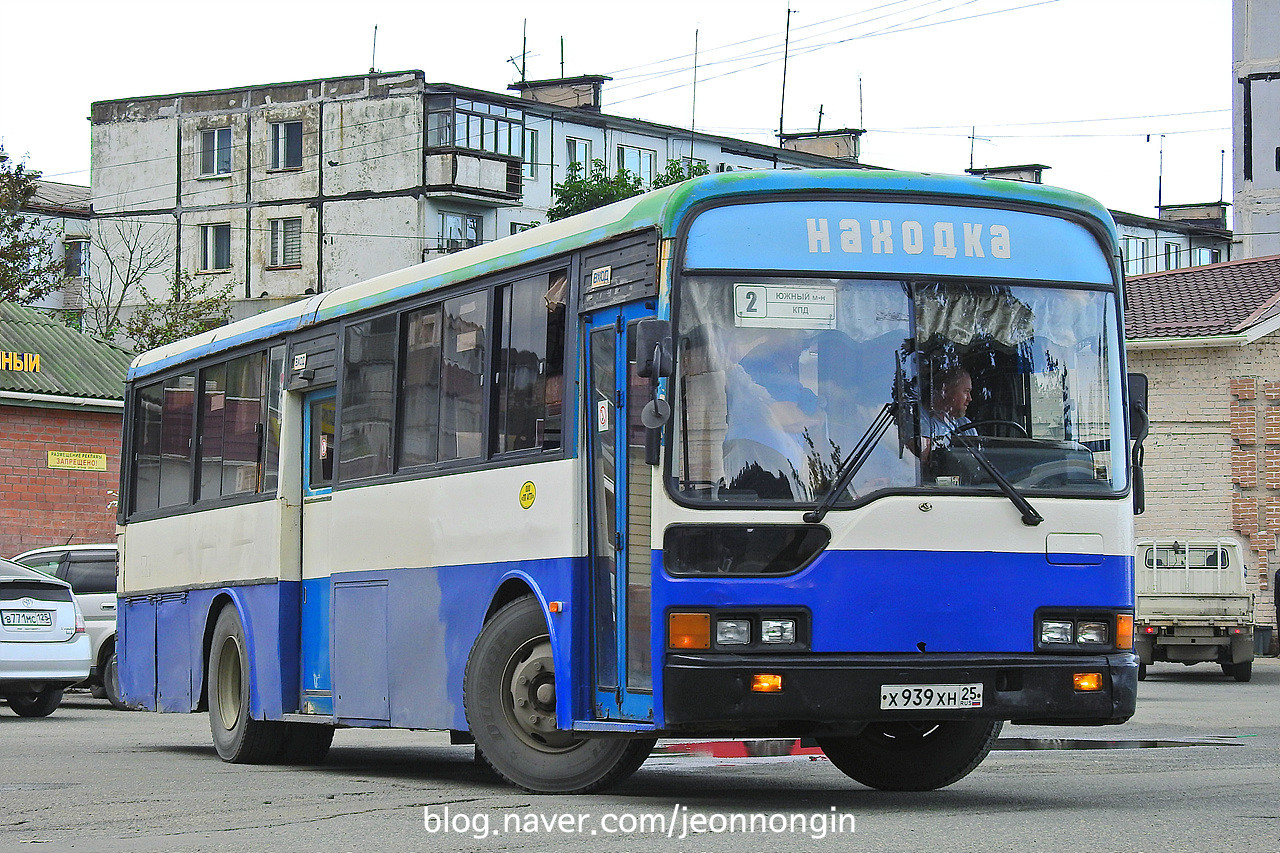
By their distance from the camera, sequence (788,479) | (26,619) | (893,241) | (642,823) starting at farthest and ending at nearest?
(26,619) → (893,241) → (788,479) → (642,823)

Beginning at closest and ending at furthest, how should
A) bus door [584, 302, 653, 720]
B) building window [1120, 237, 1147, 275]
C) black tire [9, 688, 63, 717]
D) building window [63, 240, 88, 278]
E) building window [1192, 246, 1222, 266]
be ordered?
1. bus door [584, 302, 653, 720]
2. black tire [9, 688, 63, 717]
3. building window [63, 240, 88, 278]
4. building window [1120, 237, 1147, 275]
5. building window [1192, 246, 1222, 266]

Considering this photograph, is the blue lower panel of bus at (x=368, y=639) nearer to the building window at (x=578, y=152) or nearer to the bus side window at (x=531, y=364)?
the bus side window at (x=531, y=364)

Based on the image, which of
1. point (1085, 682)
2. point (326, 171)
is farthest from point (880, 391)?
point (326, 171)

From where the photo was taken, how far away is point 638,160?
68.8 metres

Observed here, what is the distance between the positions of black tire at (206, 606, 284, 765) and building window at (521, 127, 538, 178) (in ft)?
168

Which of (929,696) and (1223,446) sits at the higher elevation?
(1223,446)

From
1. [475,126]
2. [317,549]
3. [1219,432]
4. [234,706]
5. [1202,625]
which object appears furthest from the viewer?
[475,126]

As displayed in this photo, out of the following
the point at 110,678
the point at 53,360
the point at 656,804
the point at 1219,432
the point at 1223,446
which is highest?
the point at 53,360

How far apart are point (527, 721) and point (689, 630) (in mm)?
1727

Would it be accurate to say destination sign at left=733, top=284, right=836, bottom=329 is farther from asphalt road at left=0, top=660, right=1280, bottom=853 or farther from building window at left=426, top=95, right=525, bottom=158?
building window at left=426, top=95, right=525, bottom=158

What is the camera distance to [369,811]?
384 inches

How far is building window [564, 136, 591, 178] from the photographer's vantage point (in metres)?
66.1

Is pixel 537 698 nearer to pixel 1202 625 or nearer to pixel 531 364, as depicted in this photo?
pixel 531 364

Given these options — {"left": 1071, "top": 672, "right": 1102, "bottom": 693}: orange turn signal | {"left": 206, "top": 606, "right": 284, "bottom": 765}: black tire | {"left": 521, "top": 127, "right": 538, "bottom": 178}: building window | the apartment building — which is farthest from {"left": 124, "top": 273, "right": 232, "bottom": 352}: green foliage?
{"left": 1071, "top": 672, "right": 1102, "bottom": 693}: orange turn signal
